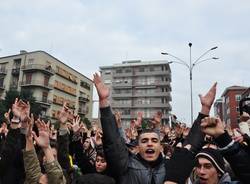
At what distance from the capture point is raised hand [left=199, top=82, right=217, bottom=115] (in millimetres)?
2848

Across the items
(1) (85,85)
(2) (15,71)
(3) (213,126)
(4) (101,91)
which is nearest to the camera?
(3) (213,126)

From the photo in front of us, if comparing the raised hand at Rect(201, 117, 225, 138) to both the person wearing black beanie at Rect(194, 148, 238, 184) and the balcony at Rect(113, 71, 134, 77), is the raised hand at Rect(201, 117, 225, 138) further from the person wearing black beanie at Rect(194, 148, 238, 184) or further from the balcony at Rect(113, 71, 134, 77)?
the balcony at Rect(113, 71, 134, 77)

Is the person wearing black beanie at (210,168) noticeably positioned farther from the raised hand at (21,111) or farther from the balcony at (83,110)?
the balcony at (83,110)

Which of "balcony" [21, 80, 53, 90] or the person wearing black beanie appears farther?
"balcony" [21, 80, 53, 90]

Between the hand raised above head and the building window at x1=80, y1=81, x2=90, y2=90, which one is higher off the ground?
the building window at x1=80, y1=81, x2=90, y2=90

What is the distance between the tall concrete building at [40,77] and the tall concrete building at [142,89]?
1728 cm

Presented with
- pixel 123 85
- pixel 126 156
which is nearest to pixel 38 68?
pixel 123 85

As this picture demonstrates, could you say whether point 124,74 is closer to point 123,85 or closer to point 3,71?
point 123,85

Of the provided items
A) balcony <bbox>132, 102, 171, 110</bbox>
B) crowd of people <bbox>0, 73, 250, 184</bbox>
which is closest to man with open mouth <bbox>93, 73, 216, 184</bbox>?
Answer: crowd of people <bbox>0, 73, 250, 184</bbox>

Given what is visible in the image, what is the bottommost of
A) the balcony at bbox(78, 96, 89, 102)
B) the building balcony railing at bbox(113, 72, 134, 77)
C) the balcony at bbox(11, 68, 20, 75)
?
the balcony at bbox(78, 96, 89, 102)

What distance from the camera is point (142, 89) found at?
72688mm

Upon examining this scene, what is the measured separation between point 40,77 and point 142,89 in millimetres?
28290

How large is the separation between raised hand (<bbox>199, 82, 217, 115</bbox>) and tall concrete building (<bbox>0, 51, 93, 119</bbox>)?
153 ft

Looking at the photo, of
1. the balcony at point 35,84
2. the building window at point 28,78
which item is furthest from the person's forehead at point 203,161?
the building window at point 28,78
